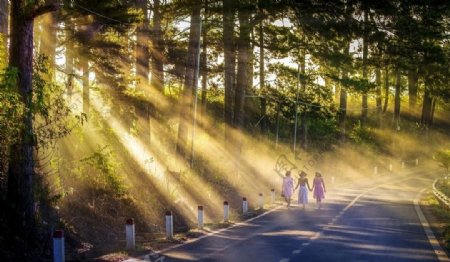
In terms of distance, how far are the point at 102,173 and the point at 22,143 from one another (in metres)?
5.80

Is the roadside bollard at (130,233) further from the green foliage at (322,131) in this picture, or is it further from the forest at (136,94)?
the green foliage at (322,131)

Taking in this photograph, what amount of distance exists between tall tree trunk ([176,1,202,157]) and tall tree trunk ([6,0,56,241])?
13.9 meters

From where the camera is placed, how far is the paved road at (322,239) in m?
13.3

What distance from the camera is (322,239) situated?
Result: 16.4 m

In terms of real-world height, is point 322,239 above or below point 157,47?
below

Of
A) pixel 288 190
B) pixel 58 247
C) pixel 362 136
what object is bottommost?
pixel 288 190

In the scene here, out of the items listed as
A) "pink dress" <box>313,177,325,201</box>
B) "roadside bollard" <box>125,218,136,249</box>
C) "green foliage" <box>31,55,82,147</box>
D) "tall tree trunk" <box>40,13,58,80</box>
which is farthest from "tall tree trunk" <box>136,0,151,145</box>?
"roadside bollard" <box>125,218,136,249</box>

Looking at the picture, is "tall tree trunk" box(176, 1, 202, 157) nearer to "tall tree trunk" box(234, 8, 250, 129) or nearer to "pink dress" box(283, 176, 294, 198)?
"tall tree trunk" box(234, 8, 250, 129)

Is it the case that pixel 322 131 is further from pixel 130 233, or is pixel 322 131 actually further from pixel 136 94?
pixel 130 233

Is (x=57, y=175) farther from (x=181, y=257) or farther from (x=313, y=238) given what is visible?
(x=313, y=238)

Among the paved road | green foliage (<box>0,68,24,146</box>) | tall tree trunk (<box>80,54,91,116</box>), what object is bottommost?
the paved road

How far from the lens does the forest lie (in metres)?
12.1

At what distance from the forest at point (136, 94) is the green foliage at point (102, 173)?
1.4 inches

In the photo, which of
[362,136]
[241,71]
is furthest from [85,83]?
[362,136]
